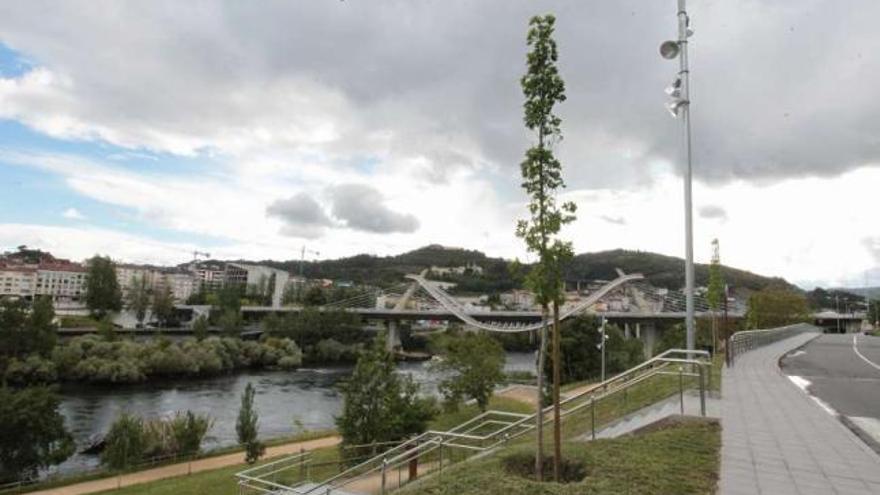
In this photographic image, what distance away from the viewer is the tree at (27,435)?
2178 centimetres

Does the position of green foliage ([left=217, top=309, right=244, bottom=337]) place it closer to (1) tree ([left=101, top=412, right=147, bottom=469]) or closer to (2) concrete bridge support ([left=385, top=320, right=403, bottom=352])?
(2) concrete bridge support ([left=385, top=320, right=403, bottom=352])

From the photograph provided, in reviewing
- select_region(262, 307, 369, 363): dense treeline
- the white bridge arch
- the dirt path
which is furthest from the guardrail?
select_region(262, 307, 369, 363): dense treeline

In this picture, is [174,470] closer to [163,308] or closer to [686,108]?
[686,108]

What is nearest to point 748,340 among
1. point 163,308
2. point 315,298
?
point 163,308

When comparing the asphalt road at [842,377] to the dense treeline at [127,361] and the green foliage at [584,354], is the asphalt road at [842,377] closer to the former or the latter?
the green foliage at [584,354]

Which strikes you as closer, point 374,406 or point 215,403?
point 374,406

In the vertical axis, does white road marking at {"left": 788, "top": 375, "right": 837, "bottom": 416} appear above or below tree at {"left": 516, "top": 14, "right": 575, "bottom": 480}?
below

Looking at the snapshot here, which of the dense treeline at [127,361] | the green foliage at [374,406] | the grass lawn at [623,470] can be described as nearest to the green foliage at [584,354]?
the green foliage at [374,406]

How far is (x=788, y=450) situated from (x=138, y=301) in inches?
4115

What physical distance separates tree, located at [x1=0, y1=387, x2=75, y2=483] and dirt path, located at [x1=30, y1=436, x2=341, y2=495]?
2.55 meters

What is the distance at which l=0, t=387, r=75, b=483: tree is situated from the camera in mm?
21781

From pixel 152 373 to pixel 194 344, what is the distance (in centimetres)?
596

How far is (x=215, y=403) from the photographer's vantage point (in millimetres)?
40219

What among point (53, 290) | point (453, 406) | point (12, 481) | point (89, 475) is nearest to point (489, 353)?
point (453, 406)
